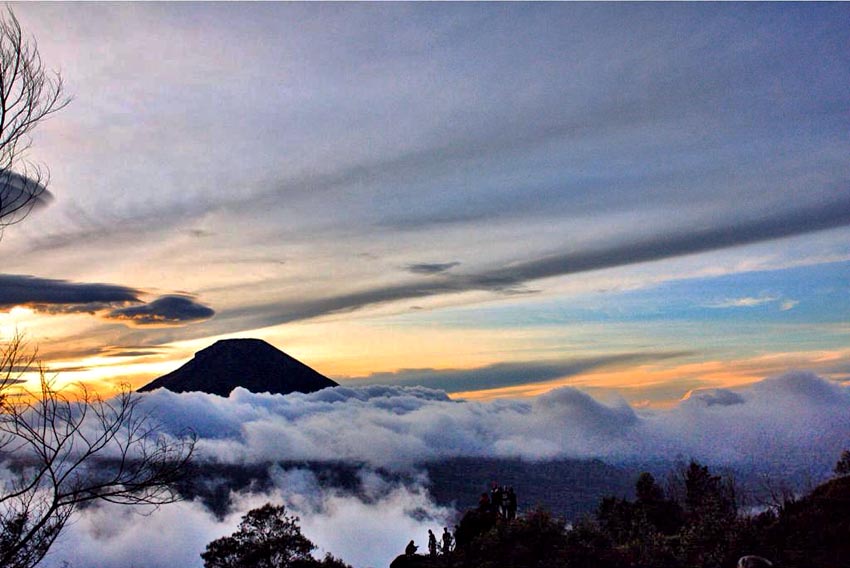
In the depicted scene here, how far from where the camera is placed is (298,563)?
37.7m

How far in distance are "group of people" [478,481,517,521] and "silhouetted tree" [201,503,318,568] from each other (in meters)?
14.8

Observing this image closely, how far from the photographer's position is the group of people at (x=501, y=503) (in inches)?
1235

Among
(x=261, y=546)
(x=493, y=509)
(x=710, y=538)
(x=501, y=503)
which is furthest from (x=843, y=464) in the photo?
(x=261, y=546)

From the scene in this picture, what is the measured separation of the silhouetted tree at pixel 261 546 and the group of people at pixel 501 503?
48.6 feet

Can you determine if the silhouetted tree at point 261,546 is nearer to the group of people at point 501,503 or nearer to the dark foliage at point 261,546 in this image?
the dark foliage at point 261,546

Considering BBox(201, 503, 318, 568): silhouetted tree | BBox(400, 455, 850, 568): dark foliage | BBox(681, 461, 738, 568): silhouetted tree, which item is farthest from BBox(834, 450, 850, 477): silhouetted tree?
BBox(201, 503, 318, 568): silhouetted tree

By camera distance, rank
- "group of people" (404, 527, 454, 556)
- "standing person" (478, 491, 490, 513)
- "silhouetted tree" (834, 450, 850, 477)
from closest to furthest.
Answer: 1. "group of people" (404, 527, 454, 556)
2. "standing person" (478, 491, 490, 513)
3. "silhouetted tree" (834, 450, 850, 477)

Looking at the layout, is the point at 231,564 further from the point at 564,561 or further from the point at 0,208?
the point at 0,208

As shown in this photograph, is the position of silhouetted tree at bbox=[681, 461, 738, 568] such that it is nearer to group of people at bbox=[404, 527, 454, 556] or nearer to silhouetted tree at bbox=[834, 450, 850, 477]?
group of people at bbox=[404, 527, 454, 556]

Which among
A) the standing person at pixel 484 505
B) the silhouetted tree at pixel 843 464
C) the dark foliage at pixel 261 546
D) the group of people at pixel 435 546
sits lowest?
the dark foliage at pixel 261 546

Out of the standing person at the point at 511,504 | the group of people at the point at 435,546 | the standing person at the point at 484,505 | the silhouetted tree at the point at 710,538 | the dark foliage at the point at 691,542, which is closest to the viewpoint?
the dark foliage at the point at 691,542

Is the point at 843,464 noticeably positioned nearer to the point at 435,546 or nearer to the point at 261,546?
the point at 435,546

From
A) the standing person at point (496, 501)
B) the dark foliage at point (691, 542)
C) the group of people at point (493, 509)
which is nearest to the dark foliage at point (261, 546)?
the group of people at point (493, 509)

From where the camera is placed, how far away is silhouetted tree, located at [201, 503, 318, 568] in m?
42.3
